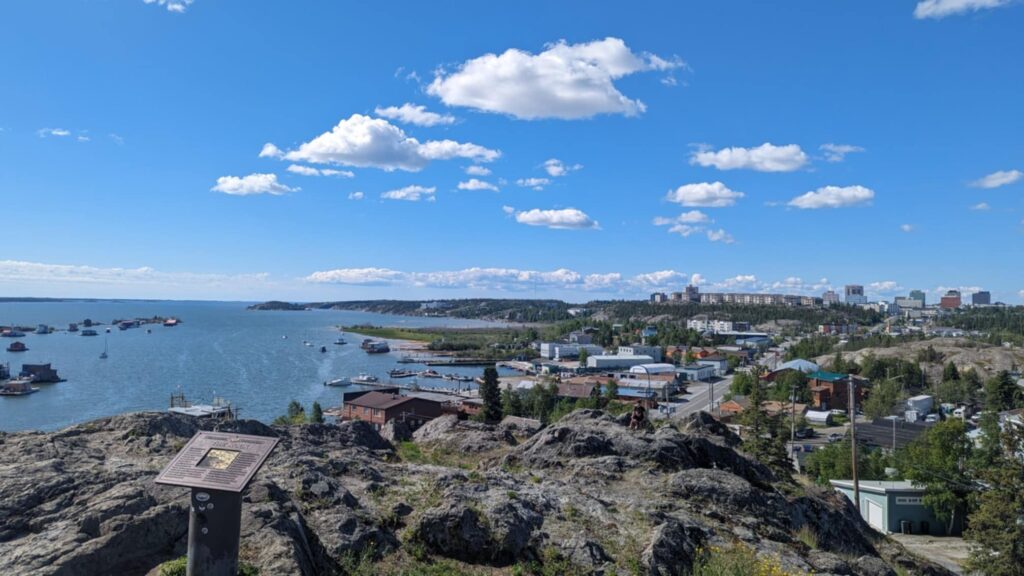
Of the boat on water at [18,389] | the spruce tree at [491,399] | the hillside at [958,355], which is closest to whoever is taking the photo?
the spruce tree at [491,399]

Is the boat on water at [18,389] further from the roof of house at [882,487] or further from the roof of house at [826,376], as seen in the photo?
the roof of house at [826,376]

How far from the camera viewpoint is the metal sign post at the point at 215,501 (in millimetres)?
5277

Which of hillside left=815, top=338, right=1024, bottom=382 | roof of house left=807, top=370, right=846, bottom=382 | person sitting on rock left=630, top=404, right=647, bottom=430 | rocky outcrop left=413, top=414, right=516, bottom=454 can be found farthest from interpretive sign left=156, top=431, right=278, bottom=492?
hillside left=815, top=338, right=1024, bottom=382

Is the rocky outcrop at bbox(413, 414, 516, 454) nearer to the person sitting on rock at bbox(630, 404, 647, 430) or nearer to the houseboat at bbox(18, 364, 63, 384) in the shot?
the person sitting on rock at bbox(630, 404, 647, 430)

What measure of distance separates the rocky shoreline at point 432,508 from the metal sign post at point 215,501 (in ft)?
2.55

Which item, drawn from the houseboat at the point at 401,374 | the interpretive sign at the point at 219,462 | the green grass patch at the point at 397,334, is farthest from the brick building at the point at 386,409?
the green grass patch at the point at 397,334

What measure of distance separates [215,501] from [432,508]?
12.1 ft

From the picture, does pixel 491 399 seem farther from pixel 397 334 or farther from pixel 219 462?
pixel 397 334

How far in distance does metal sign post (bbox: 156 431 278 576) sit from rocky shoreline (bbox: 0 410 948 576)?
30.6 inches

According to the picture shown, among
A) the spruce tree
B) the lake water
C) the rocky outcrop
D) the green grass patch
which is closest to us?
the rocky outcrop

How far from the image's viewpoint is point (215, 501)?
17.5ft

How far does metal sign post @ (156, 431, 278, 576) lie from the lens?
528 cm

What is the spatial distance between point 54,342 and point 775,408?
14101cm

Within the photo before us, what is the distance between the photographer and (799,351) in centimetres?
10231
